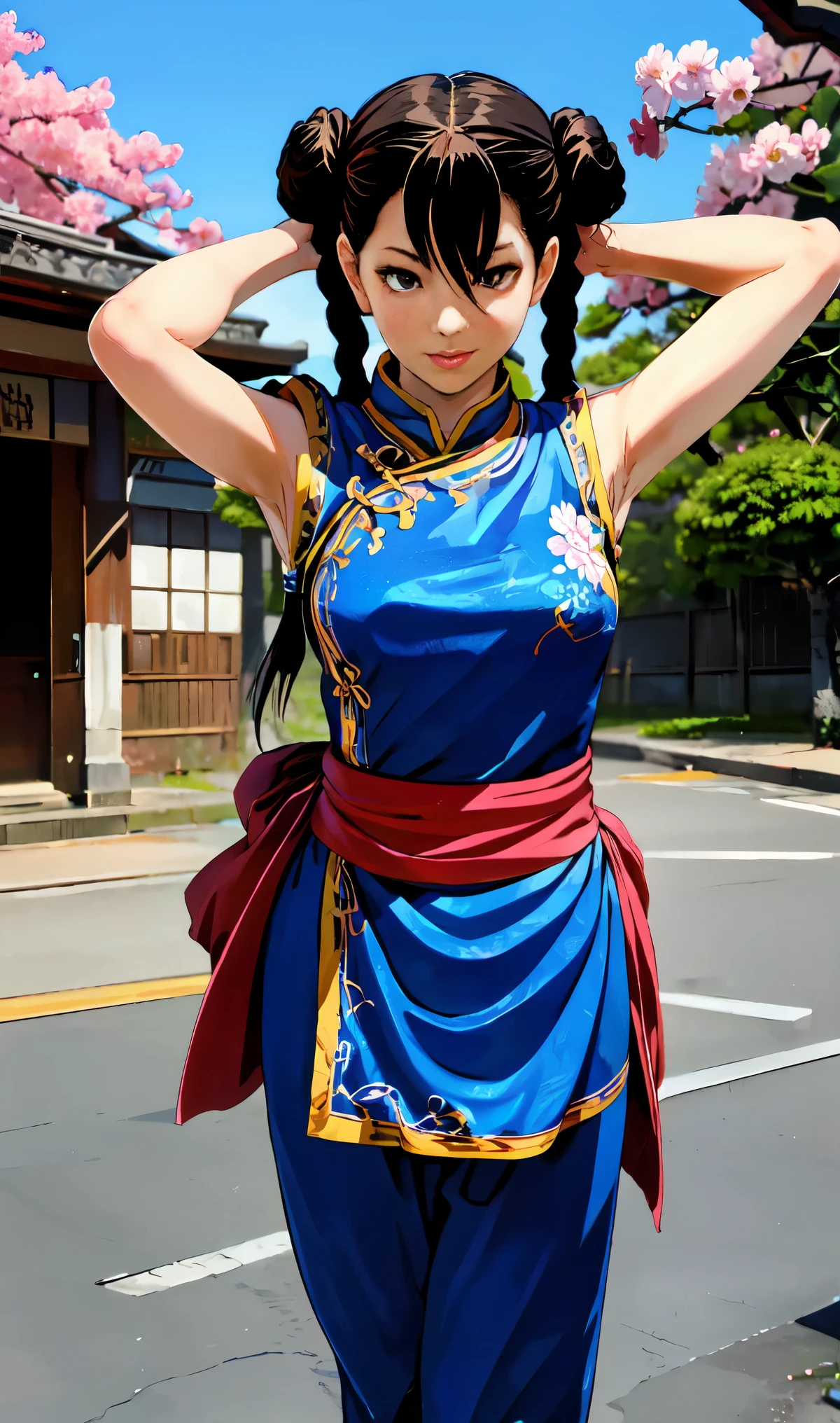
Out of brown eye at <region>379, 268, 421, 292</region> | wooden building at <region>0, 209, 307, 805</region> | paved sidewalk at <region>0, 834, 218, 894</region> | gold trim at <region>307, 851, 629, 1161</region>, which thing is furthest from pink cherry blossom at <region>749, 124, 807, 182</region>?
wooden building at <region>0, 209, 307, 805</region>

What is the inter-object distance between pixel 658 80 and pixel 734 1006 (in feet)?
12.1

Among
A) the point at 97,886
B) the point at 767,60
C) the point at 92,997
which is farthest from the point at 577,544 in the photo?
the point at 97,886

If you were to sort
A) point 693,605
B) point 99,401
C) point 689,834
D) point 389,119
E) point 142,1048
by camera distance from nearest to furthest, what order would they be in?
point 389,119 → point 142,1048 → point 689,834 → point 99,401 → point 693,605

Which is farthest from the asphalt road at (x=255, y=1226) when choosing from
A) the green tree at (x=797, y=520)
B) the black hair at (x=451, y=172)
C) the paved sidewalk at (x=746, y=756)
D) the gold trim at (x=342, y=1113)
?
the green tree at (x=797, y=520)

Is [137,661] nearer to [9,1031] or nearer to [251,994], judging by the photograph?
[9,1031]

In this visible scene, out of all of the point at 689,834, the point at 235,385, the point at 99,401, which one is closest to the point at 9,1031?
the point at 235,385

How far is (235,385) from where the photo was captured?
1438mm

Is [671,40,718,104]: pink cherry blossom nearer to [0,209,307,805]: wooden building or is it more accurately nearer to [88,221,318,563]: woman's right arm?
[88,221,318,563]: woman's right arm

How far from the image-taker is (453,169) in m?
1.35

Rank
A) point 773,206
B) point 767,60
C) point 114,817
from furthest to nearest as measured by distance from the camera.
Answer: point 114,817
point 767,60
point 773,206

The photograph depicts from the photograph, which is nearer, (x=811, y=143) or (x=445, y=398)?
(x=445, y=398)

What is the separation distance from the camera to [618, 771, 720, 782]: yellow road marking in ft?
44.8

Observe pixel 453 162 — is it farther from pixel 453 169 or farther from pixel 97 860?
pixel 97 860

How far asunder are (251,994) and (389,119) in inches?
41.4
